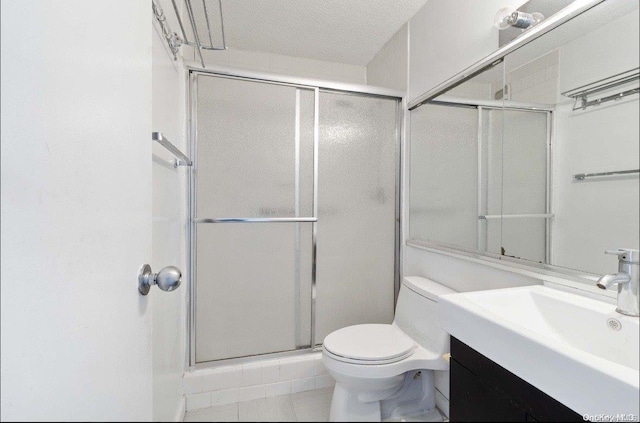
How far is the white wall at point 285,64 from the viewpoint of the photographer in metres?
1.86

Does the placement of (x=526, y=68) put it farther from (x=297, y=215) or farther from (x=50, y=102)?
(x=50, y=102)

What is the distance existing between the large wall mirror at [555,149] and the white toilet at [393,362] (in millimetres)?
358

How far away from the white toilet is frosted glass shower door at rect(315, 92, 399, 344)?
0.23m

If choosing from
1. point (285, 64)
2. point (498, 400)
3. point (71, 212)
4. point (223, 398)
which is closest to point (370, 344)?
point (498, 400)

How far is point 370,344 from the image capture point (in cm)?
78

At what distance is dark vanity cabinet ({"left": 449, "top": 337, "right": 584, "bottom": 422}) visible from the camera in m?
0.43

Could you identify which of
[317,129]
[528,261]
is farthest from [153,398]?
[317,129]

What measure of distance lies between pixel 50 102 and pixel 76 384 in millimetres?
A: 223

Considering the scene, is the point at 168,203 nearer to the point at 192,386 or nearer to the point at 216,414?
the point at 192,386

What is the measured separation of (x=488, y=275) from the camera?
3.82ft

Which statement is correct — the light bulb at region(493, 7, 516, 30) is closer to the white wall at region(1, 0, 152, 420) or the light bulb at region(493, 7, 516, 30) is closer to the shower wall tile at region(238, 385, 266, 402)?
the white wall at region(1, 0, 152, 420)

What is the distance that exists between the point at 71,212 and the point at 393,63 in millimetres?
1847

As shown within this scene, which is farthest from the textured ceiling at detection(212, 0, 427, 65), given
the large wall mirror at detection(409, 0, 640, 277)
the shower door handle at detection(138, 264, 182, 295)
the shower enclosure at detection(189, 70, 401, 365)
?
the shower door handle at detection(138, 264, 182, 295)

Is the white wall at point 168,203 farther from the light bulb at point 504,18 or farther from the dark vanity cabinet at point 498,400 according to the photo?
the light bulb at point 504,18
